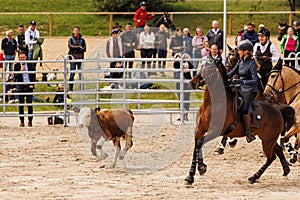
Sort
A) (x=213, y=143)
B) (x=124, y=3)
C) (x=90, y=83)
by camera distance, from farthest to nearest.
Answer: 1. (x=124, y=3)
2. (x=90, y=83)
3. (x=213, y=143)

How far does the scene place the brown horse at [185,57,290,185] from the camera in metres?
11.4

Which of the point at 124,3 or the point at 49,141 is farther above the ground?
the point at 124,3

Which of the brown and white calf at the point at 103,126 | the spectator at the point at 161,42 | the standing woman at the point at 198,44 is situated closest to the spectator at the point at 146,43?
the spectator at the point at 161,42

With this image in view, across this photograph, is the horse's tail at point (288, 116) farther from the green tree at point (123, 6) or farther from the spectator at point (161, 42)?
the green tree at point (123, 6)

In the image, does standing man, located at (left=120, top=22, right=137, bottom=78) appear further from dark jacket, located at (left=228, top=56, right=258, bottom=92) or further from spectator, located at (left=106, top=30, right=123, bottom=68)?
dark jacket, located at (left=228, top=56, right=258, bottom=92)

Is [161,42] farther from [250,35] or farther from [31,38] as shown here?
[31,38]

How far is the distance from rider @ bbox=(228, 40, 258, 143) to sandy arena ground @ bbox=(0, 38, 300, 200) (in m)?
0.93

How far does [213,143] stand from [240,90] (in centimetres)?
364

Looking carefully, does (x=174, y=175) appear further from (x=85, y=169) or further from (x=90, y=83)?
(x=90, y=83)

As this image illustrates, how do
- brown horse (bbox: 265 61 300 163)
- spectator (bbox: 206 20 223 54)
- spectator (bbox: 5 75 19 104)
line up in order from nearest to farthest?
brown horse (bbox: 265 61 300 163)
spectator (bbox: 5 75 19 104)
spectator (bbox: 206 20 223 54)

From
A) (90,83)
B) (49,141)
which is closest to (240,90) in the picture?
(49,141)

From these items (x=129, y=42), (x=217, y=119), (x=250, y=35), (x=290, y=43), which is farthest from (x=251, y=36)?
(x=217, y=119)

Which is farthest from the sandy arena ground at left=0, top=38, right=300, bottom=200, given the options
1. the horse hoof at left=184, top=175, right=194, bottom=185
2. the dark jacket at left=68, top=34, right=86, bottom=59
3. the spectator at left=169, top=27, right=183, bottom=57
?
the spectator at left=169, top=27, right=183, bottom=57

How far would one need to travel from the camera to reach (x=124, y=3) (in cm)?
3525
